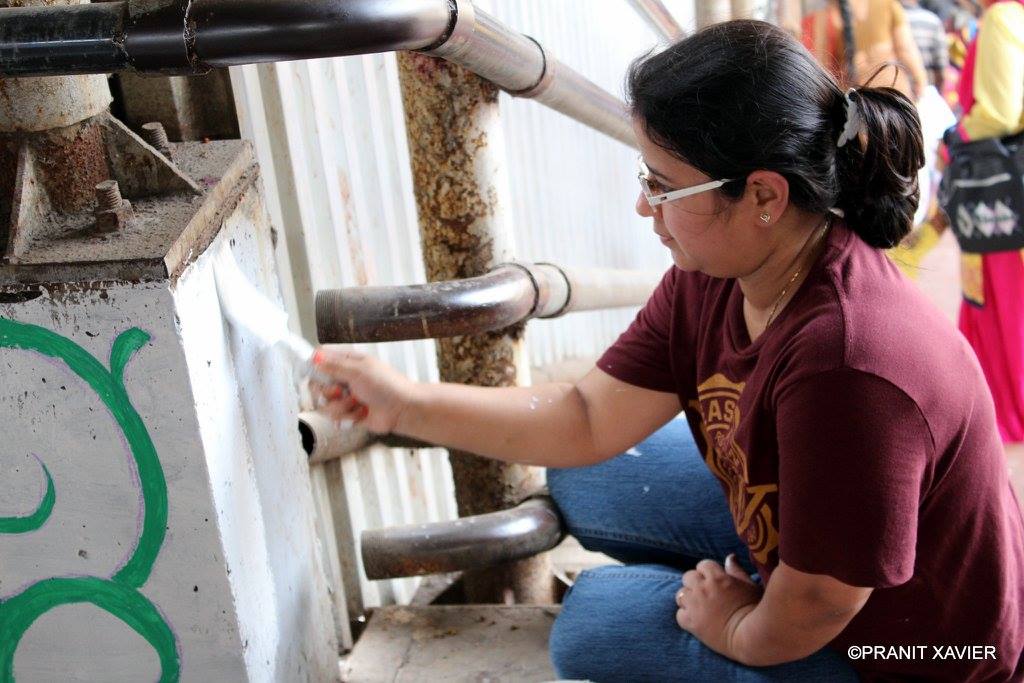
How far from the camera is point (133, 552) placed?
1.16 meters

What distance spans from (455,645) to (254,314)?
0.76 m

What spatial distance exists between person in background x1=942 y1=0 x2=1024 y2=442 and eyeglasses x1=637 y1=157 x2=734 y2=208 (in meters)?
2.08

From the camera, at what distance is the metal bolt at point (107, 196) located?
1.10 metres

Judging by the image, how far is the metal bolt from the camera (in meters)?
1.10

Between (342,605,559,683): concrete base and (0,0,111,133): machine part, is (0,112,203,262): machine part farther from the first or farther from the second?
(342,605,559,683): concrete base

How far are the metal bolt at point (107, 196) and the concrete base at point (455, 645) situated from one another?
894 millimetres

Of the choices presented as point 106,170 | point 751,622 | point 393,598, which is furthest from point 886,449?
point 393,598

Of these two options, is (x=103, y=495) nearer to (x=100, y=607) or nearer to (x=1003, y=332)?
(x=100, y=607)

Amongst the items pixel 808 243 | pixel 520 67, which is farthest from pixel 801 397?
pixel 520 67

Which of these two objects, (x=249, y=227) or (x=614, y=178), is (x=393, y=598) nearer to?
(x=249, y=227)

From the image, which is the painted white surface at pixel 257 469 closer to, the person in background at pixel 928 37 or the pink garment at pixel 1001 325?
the pink garment at pixel 1001 325

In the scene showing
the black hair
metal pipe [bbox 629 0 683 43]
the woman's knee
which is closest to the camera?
the black hair

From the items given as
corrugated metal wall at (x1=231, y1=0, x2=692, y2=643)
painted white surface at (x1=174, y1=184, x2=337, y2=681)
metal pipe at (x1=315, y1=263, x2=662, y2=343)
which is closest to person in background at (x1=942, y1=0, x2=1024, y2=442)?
corrugated metal wall at (x1=231, y1=0, x2=692, y2=643)

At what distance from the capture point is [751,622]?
133 centimetres
